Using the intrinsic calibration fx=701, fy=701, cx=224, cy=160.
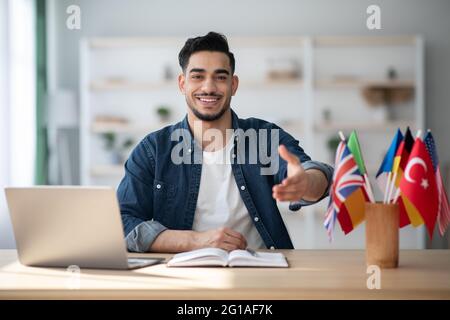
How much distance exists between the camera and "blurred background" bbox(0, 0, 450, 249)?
5531 mm

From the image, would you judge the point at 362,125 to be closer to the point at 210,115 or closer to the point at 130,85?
the point at 130,85

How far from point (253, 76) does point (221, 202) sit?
3343 mm

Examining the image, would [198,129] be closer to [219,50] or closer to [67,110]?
[219,50]

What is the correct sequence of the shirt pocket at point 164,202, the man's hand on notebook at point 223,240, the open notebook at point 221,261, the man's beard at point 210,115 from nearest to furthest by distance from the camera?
the open notebook at point 221,261, the man's hand on notebook at point 223,240, the shirt pocket at point 164,202, the man's beard at point 210,115

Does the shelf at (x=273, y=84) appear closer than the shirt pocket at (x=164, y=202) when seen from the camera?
No

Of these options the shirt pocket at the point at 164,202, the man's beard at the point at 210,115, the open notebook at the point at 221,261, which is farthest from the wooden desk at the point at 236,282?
the man's beard at the point at 210,115

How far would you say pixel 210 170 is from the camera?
2.50 metres

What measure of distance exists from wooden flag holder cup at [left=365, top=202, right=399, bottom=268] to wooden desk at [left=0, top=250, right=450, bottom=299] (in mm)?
42

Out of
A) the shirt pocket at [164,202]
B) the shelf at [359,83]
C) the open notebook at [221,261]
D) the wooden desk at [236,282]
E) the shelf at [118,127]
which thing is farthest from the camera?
the shelf at [118,127]

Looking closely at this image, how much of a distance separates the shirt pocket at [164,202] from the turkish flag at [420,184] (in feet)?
2.99

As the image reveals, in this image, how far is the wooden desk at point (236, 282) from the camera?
4.76 ft

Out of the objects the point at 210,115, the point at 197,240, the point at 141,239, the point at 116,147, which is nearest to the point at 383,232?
the point at 197,240

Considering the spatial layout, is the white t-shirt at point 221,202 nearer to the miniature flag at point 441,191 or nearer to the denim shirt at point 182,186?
the denim shirt at point 182,186

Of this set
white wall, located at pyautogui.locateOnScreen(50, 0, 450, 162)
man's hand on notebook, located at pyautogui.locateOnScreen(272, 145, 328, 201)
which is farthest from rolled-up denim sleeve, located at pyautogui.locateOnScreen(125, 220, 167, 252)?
white wall, located at pyautogui.locateOnScreen(50, 0, 450, 162)
